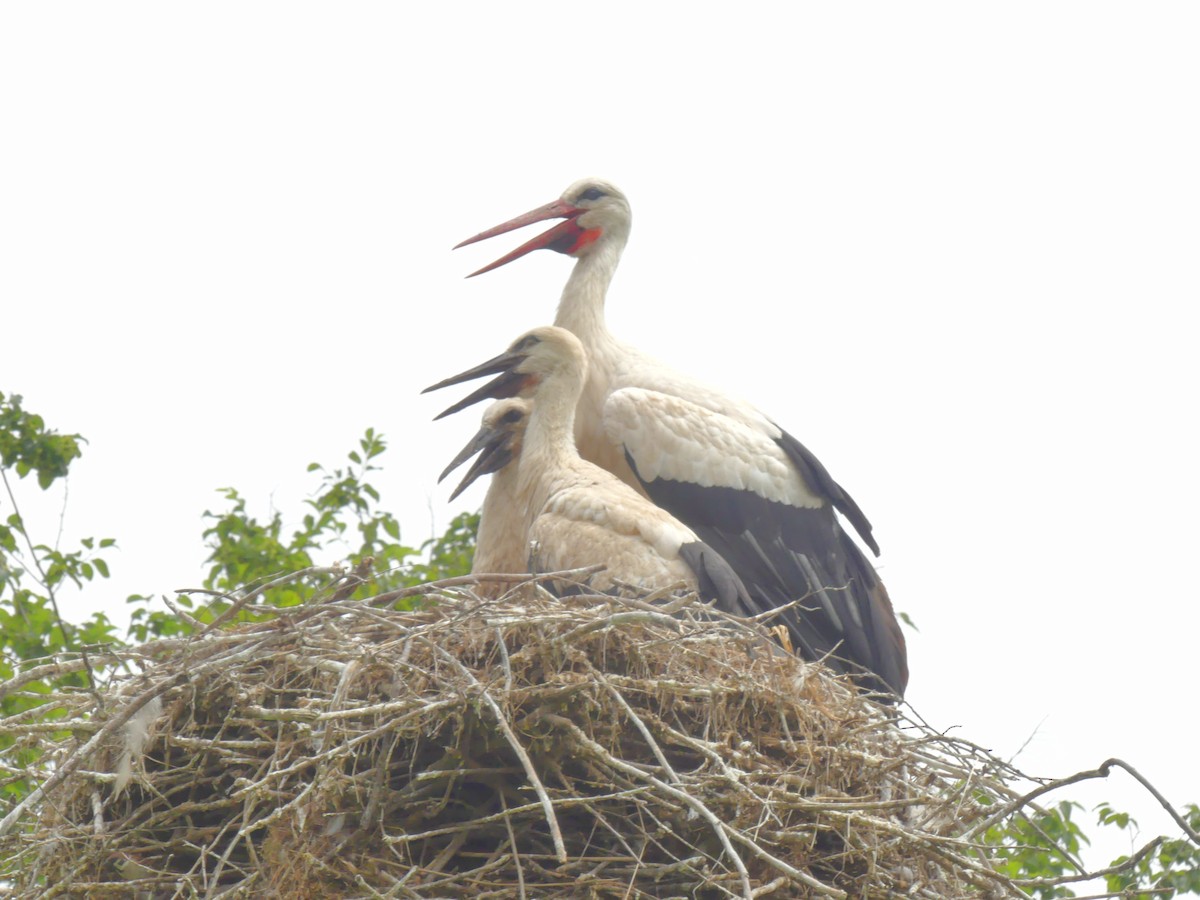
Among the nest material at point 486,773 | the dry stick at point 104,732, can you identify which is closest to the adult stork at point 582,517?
the nest material at point 486,773

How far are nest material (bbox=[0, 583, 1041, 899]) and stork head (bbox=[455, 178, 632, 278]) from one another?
2.68 metres

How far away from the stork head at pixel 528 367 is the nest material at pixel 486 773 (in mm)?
1699

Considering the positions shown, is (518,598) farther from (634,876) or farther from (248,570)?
(248,570)

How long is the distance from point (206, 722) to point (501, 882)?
81 centimetres

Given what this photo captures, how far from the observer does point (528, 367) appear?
232 inches

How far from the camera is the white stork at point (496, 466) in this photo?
5.78 m

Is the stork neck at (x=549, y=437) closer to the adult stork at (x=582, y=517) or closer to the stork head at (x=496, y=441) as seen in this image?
the adult stork at (x=582, y=517)

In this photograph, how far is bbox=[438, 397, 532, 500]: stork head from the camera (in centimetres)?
596

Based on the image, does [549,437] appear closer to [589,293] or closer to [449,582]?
[589,293]

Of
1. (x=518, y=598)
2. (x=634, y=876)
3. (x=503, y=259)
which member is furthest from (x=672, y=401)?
(x=634, y=876)

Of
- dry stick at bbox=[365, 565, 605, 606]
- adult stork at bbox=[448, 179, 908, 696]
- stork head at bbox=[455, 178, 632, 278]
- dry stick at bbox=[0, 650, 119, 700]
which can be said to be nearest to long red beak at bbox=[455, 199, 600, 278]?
stork head at bbox=[455, 178, 632, 278]

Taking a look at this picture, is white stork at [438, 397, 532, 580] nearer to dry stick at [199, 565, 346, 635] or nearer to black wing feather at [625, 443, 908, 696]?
black wing feather at [625, 443, 908, 696]

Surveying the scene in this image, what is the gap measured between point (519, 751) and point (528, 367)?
2.53m

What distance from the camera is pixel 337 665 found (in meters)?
3.91
